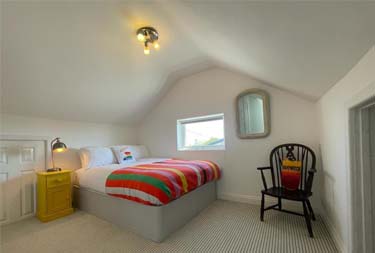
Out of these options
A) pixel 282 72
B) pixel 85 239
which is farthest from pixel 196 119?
pixel 85 239

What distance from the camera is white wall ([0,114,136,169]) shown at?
2.46 m

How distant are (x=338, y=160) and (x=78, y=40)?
3021mm

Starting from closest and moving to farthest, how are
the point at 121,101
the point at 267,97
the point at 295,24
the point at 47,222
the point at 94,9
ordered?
the point at 295,24 < the point at 94,9 < the point at 47,222 < the point at 267,97 < the point at 121,101

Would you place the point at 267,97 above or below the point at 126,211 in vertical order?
above

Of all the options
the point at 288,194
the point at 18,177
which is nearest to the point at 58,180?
the point at 18,177

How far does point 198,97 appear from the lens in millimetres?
3449

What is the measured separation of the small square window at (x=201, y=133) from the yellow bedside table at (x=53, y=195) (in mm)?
2051

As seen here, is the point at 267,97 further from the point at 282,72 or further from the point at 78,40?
the point at 78,40

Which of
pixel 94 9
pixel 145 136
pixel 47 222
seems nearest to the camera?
pixel 94 9

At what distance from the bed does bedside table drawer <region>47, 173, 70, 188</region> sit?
178 mm

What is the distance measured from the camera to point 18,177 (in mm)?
2424

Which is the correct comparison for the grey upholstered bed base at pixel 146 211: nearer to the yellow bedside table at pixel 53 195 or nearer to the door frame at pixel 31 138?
the yellow bedside table at pixel 53 195

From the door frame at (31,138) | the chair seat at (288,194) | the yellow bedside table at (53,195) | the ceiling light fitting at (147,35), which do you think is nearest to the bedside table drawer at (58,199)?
the yellow bedside table at (53,195)

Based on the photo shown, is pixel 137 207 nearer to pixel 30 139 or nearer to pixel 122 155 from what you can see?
pixel 122 155
